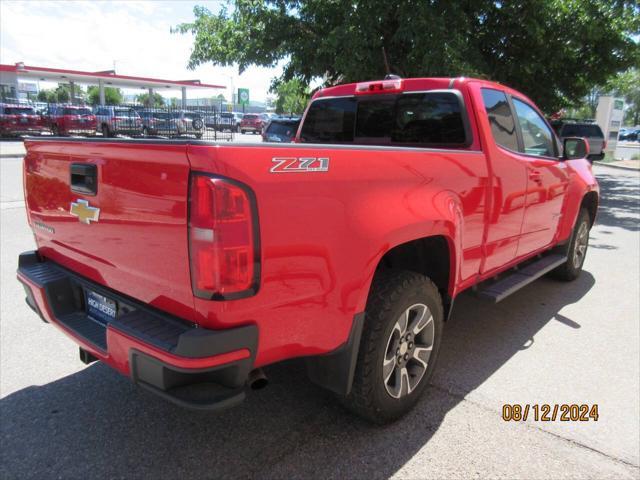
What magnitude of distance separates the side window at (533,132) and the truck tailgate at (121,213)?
320 centimetres

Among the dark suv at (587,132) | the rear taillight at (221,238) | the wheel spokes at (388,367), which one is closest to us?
the rear taillight at (221,238)

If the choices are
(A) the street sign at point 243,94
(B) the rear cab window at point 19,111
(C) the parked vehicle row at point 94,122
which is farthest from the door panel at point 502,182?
(A) the street sign at point 243,94

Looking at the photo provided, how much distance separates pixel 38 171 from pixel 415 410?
2.60 meters

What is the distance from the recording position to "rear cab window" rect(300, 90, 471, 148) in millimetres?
3602

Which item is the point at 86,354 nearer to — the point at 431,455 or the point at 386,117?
the point at 431,455

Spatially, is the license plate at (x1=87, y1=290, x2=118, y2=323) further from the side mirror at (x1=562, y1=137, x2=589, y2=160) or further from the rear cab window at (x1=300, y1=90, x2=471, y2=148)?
the side mirror at (x1=562, y1=137, x2=589, y2=160)

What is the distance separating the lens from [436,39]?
9.36 metres

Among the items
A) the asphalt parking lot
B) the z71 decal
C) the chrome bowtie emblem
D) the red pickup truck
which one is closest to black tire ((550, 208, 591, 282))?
the asphalt parking lot

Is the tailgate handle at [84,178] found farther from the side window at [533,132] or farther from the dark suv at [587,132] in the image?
the dark suv at [587,132]

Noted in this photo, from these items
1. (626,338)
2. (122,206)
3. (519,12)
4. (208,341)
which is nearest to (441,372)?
(626,338)

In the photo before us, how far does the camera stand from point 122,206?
218 cm

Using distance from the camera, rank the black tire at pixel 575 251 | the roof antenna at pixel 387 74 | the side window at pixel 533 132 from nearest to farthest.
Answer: the roof antenna at pixel 387 74, the side window at pixel 533 132, the black tire at pixel 575 251

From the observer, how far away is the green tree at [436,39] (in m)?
9.72

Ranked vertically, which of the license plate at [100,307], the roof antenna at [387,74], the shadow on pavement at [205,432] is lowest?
the shadow on pavement at [205,432]
